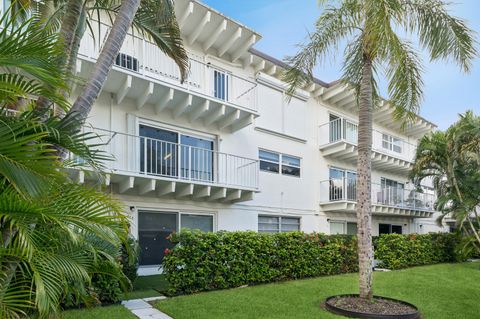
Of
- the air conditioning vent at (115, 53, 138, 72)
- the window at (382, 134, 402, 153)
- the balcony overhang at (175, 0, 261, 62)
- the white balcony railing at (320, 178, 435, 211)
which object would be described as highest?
the balcony overhang at (175, 0, 261, 62)

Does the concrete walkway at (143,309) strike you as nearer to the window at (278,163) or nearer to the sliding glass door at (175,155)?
the sliding glass door at (175,155)

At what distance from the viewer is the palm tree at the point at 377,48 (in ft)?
23.2

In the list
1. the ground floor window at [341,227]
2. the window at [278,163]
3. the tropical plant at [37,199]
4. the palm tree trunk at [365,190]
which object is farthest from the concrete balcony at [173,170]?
the ground floor window at [341,227]

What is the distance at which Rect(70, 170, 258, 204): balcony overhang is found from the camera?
382 inches

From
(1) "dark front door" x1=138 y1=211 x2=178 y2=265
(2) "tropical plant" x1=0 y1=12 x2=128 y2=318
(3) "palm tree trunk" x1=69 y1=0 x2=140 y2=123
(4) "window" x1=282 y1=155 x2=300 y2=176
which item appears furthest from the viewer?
(4) "window" x1=282 y1=155 x2=300 y2=176

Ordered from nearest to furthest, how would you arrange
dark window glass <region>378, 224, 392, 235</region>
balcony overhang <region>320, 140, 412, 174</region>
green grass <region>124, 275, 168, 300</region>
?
green grass <region>124, 275, 168, 300</region> < balcony overhang <region>320, 140, 412, 174</region> < dark window glass <region>378, 224, 392, 235</region>

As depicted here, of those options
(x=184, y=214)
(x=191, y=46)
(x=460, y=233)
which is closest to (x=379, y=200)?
(x=460, y=233)

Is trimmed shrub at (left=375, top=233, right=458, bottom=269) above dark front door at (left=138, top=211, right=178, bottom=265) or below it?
below

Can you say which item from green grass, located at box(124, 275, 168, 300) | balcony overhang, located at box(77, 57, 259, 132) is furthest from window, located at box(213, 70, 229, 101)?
green grass, located at box(124, 275, 168, 300)

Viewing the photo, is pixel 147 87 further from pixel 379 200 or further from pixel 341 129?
pixel 379 200

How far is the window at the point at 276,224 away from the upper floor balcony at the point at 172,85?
13.3 feet

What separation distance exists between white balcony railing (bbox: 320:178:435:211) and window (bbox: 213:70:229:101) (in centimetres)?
684

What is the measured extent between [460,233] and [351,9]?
14.0m

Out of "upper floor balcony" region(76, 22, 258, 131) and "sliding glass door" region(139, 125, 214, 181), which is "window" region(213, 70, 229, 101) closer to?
"upper floor balcony" region(76, 22, 258, 131)
